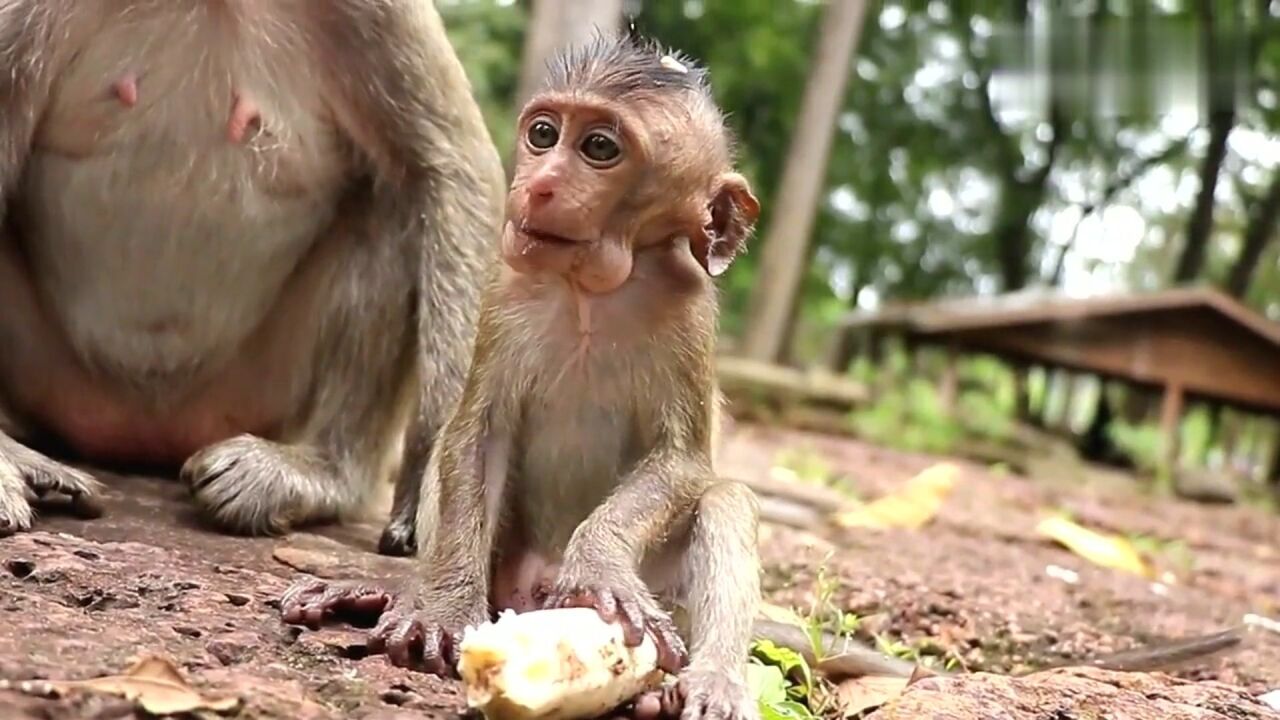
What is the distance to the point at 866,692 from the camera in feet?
9.11

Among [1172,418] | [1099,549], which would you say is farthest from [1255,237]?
[1099,549]

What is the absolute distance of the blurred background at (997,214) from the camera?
12.3 m

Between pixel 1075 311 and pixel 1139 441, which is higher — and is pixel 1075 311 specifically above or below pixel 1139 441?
above

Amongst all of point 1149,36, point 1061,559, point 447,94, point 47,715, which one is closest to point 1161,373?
point 1149,36

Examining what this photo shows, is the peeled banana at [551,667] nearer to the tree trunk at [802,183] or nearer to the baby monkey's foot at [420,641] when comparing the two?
the baby monkey's foot at [420,641]

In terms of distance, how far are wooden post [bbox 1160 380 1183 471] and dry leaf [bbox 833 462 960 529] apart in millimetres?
7238

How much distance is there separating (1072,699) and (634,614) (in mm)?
925

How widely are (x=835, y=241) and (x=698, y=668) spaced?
17820 mm

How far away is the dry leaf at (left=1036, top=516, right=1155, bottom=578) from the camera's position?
5707 millimetres

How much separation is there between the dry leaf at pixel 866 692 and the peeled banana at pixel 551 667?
1.85 ft

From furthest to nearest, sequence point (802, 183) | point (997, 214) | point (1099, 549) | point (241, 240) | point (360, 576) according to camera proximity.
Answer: point (997, 214) < point (802, 183) < point (1099, 549) < point (241, 240) < point (360, 576)

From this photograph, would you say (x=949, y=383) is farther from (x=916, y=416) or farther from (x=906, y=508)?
(x=906, y=508)

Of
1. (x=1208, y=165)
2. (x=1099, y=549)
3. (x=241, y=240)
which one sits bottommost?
(x=1099, y=549)

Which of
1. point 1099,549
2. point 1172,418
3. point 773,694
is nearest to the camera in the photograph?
point 773,694
